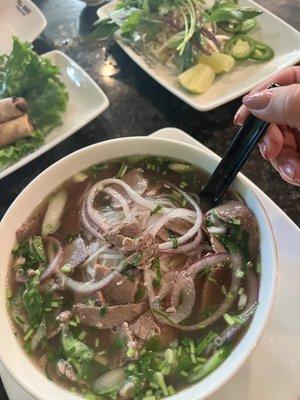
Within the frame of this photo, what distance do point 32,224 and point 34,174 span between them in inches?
21.1

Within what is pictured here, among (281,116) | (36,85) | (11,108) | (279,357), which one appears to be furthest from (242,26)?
(279,357)

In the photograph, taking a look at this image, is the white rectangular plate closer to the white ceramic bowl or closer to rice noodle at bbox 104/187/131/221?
the white ceramic bowl

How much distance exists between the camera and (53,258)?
1.29 metres

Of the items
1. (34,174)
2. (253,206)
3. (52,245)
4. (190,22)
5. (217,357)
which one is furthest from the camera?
(190,22)

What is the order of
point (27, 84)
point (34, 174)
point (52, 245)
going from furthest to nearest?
Answer: 1. point (27, 84)
2. point (34, 174)
3. point (52, 245)

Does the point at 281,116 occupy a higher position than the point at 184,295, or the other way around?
the point at 281,116

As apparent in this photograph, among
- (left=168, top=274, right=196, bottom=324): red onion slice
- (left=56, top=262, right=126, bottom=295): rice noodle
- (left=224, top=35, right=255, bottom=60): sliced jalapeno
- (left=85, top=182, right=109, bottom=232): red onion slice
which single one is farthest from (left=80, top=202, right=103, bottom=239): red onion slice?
(left=224, top=35, right=255, bottom=60): sliced jalapeno

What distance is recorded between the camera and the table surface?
1730 mm

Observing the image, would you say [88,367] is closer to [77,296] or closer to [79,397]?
[79,397]

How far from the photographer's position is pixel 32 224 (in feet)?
4.40

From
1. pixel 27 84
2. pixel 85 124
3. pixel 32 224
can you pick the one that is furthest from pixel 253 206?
pixel 27 84

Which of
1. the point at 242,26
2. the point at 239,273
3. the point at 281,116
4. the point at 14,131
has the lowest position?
the point at 14,131

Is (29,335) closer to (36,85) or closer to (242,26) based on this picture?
(36,85)

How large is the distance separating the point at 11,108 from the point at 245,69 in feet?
3.25
